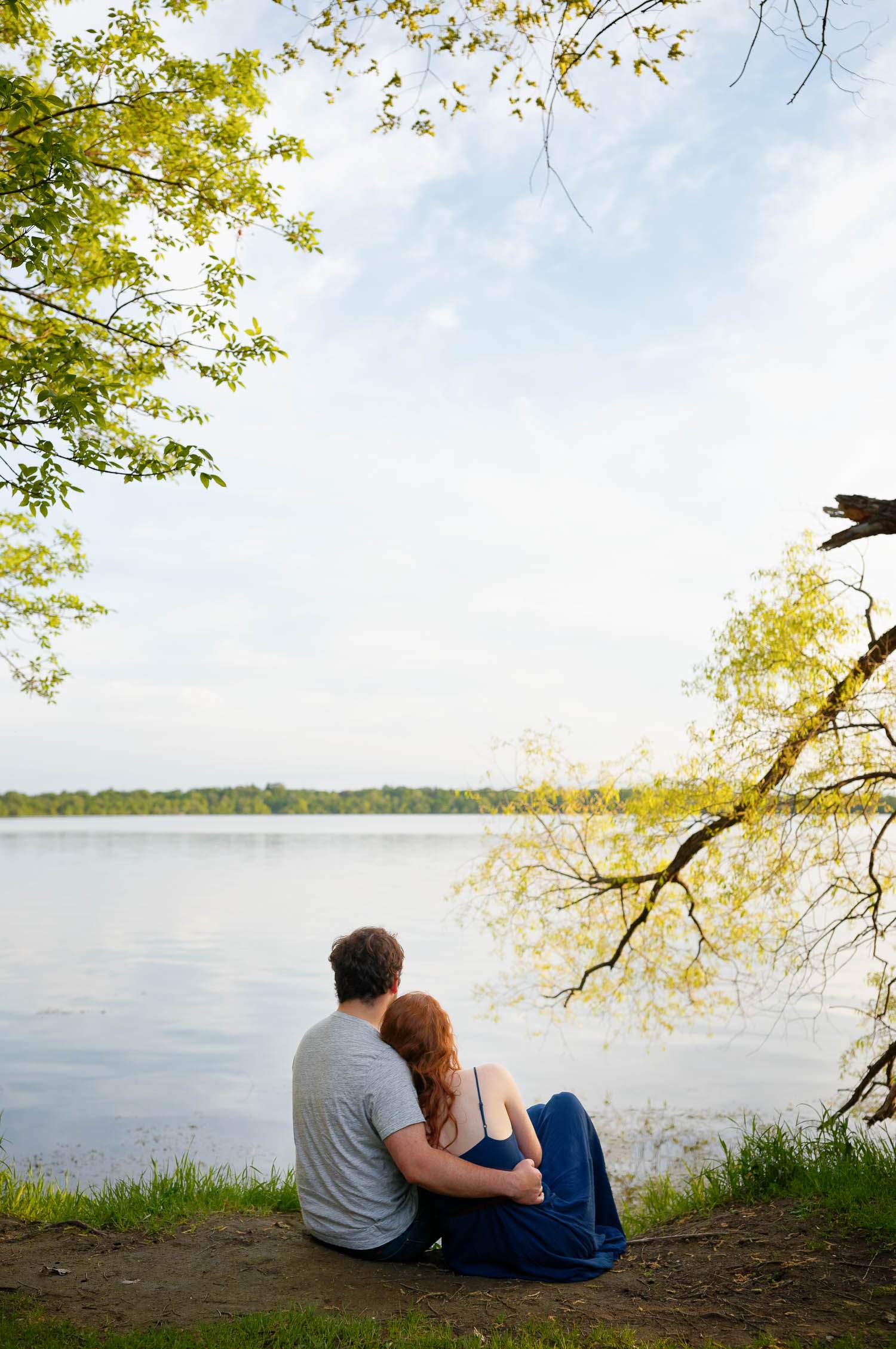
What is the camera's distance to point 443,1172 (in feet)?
12.2

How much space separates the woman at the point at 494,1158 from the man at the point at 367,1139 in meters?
0.07

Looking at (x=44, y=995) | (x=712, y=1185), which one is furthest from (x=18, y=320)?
(x=44, y=995)

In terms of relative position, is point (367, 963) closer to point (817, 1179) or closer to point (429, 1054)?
point (429, 1054)

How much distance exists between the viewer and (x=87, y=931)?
2669cm

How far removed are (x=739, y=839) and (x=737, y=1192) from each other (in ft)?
14.6

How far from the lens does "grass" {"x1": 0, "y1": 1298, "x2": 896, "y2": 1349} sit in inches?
129

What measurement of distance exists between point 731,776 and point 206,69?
7.78 meters

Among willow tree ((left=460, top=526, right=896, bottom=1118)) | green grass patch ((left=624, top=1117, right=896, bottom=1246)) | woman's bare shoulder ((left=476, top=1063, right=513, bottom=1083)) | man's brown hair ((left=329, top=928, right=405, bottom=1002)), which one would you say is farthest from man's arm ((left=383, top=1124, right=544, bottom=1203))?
willow tree ((left=460, top=526, right=896, bottom=1118))

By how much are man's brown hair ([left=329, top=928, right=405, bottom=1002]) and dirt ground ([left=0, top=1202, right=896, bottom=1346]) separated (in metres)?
1.11

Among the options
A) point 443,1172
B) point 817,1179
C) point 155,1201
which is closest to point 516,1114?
point 443,1172

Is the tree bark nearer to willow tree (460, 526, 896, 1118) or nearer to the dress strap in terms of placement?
willow tree (460, 526, 896, 1118)

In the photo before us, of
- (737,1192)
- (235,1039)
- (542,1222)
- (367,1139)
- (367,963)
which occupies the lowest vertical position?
(235,1039)

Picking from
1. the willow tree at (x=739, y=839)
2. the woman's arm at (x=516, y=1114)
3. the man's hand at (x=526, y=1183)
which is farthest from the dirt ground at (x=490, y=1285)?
the willow tree at (x=739, y=839)

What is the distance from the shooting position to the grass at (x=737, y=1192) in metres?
4.60
